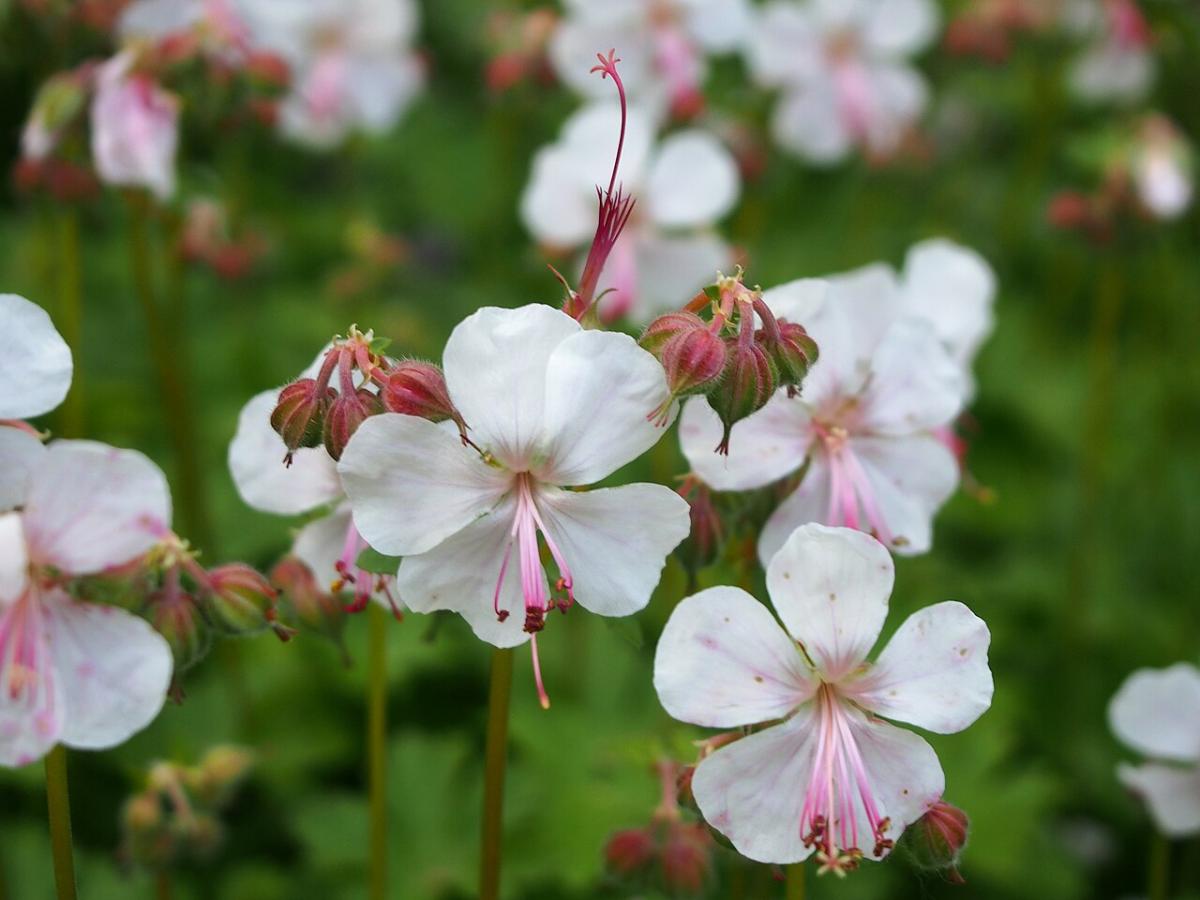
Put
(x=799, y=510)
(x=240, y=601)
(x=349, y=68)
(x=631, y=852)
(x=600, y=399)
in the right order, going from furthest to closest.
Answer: (x=349, y=68) < (x=631, y=852) < (x=799, y=510) < (x=240, y=601) < (x=600, y=399)

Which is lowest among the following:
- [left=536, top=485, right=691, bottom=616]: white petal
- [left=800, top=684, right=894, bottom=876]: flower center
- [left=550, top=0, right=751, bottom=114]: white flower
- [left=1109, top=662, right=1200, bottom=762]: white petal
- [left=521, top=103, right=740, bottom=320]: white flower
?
[left=800, top=684, right=894, bottom=876]: flower center

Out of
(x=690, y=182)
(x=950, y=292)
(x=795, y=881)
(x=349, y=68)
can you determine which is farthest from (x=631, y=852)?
(x=349, y=68)

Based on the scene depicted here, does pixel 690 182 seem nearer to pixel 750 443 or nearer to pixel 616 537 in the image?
pixel 750 443

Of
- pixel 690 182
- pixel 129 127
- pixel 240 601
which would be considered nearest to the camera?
pixel 240 601

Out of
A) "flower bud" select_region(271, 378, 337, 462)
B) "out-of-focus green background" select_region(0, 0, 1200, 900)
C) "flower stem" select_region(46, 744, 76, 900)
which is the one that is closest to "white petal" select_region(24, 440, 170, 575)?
"flower bud" select_region(271, 378, 337, 462)

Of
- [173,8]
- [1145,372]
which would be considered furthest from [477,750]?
[1145,372]

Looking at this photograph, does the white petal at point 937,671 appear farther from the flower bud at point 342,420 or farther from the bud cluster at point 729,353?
the flower bud at point 342,420

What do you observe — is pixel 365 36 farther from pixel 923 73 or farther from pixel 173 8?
pixel 923 73

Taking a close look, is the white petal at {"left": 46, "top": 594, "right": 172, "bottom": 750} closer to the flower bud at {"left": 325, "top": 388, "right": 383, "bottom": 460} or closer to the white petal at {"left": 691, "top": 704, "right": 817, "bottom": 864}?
the flower bud at {"left": 325, "top": 388, "right": 383, "bottom": 460}
